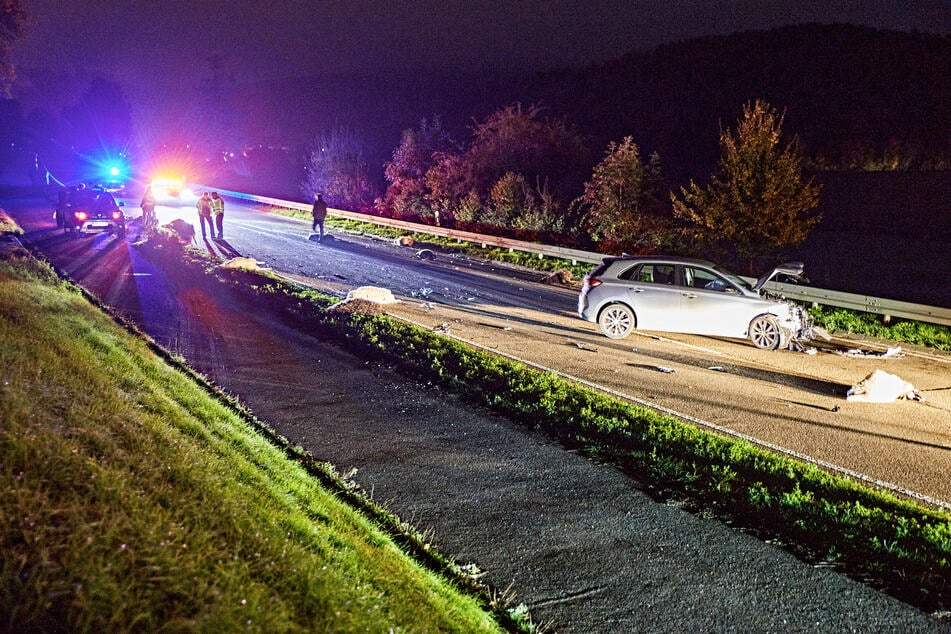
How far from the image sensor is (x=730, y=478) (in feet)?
21.1

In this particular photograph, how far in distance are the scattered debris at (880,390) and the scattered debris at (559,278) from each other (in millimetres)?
11780

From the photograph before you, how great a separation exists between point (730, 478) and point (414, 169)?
39723 millimetres

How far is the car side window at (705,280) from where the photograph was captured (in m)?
13.1

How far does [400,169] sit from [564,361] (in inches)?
1382

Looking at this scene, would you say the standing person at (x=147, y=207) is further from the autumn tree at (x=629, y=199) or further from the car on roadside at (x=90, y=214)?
the autumn tree at (x=629, y=199)

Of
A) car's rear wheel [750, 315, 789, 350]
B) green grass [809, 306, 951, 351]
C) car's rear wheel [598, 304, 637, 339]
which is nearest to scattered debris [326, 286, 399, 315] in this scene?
car's rear wheel [598, 304, 637, 339]

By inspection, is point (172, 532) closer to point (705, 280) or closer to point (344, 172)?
point (705, 280)

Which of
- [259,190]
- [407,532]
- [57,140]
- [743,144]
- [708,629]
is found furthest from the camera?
[57,140]

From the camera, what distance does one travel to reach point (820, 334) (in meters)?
14.3

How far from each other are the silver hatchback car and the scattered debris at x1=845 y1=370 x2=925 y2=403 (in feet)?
9.30

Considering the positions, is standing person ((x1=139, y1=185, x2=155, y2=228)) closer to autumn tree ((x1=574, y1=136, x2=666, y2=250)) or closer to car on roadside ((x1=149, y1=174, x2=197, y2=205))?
autumn tree ((x1=574, y1=136, x2=666, y2=250))

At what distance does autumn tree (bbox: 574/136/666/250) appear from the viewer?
26.4 meters

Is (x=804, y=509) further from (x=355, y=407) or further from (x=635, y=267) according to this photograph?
(x=635, y=267)

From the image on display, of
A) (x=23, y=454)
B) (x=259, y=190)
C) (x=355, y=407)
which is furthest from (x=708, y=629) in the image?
(x=259, y=190)
